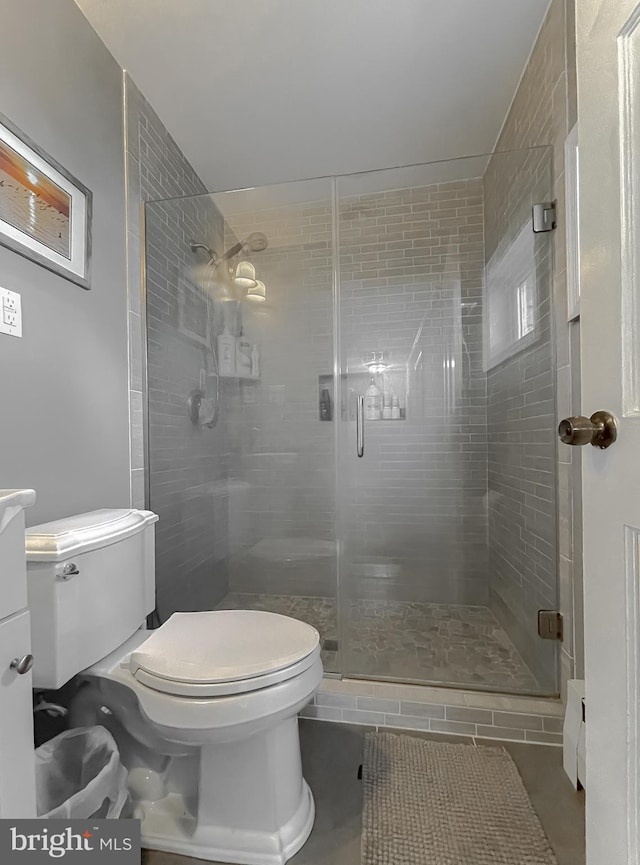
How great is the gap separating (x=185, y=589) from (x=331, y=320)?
1466mm

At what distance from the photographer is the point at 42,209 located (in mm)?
1268

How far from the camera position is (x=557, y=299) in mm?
1594

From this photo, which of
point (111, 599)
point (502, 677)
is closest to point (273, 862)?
point (111, 599)

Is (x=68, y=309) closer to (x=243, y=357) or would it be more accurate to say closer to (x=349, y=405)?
(x=243, y=357)

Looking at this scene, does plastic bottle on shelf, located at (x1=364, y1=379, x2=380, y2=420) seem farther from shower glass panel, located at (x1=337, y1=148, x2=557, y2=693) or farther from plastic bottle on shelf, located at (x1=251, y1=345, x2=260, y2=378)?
plastic bottle on shelf, located at (x1=251, y1=345, x2=260, y2=378)

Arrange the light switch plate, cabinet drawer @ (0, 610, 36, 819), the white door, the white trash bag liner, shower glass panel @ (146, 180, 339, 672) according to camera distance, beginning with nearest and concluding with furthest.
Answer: the white door < cabinet drawer @ (0, 610, 36, 819) < the white trash bag liner < the light switch plate < shower glass panel @ (146, 180, 339, 672)

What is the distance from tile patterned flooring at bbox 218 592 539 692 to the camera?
1.71 metres

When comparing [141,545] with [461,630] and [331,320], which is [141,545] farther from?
[461,630]

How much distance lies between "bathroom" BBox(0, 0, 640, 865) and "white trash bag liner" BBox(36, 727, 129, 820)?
0.26 m

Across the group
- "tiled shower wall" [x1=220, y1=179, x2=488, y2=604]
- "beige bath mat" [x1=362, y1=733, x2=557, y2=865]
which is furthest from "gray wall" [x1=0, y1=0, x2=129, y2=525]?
"beige bath mat" [x1=362, y1=733, x2=557, y2=865]

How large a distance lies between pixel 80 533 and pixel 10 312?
0.61m

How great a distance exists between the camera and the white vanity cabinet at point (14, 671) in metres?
0.69

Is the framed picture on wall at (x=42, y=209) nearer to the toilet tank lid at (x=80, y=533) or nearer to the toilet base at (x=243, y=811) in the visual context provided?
the toilet tank lid at (x=80, y=533)

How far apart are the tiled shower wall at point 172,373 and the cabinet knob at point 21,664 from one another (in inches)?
42.6
